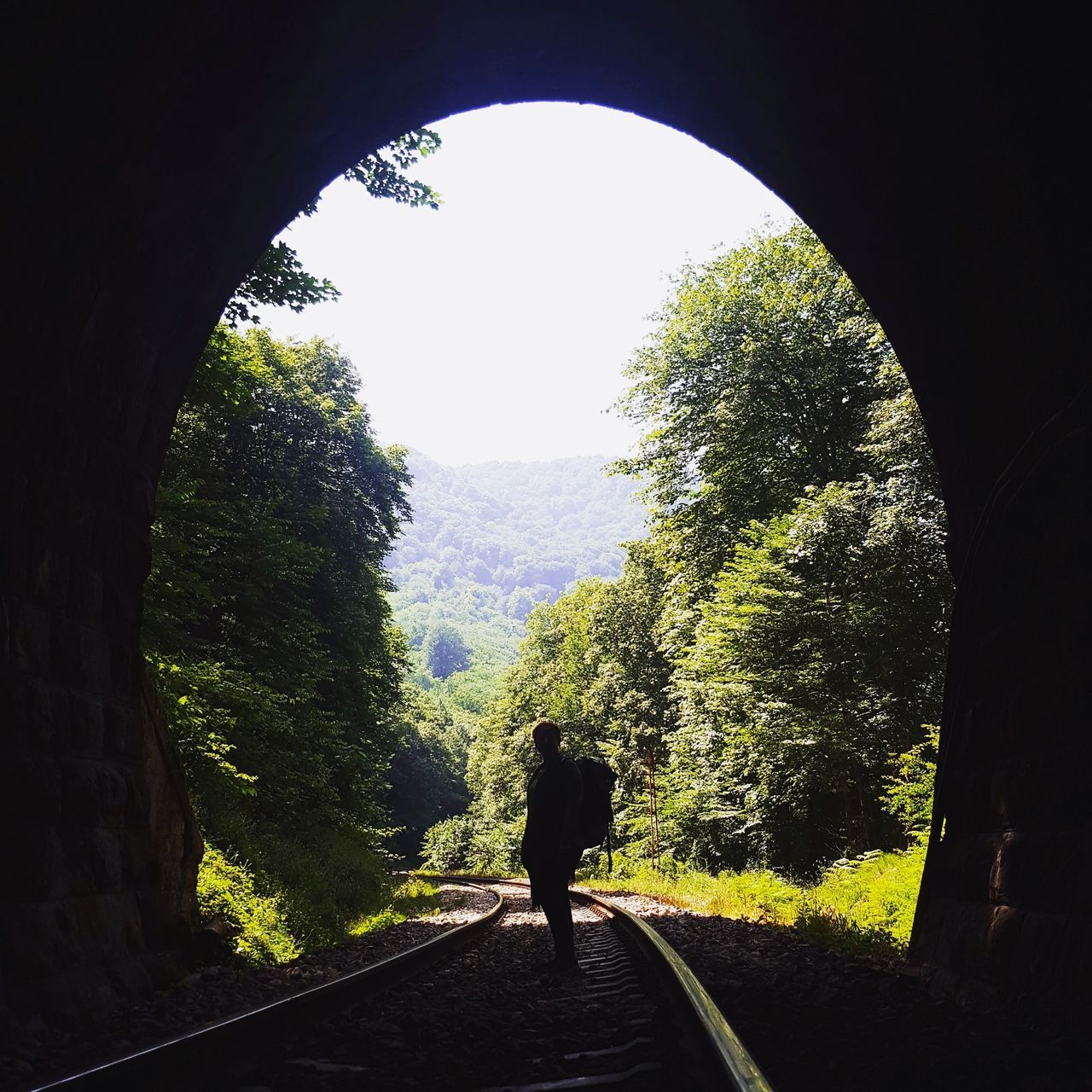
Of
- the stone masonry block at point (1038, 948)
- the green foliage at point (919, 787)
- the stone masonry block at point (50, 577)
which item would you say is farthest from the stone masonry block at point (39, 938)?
the green foliage at point (919, 787)

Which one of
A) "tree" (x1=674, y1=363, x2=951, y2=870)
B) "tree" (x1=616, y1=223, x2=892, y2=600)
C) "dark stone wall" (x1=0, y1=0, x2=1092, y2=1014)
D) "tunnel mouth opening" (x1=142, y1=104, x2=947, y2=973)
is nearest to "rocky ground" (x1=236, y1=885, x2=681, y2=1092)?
"dark stone wall" (x1=0, y1=0, x2=1092, y2=1014)

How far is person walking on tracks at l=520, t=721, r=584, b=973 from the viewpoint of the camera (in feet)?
19.0

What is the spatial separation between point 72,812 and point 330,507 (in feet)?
52.4

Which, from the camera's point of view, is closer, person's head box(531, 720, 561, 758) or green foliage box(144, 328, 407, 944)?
person's head box(531, 720, 561, 758)

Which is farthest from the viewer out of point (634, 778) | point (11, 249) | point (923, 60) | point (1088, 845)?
point (634, 778)

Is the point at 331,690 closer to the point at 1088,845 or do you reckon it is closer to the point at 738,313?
the point at 738,313

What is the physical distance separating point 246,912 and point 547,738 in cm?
426

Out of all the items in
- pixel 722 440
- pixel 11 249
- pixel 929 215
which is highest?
pixel 722 440

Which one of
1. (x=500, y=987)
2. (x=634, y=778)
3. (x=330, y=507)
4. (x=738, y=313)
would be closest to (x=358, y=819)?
(x=330, y=507)

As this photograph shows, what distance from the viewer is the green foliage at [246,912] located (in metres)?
7.19

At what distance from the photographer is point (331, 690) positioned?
19953 millimetres

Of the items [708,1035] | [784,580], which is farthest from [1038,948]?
[784,580]

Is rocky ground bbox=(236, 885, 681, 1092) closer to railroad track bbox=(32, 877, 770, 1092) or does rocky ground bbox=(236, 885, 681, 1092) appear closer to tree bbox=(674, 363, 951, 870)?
railroad track bbox=(32, 877, 770, 1092)

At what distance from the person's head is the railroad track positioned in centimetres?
148
